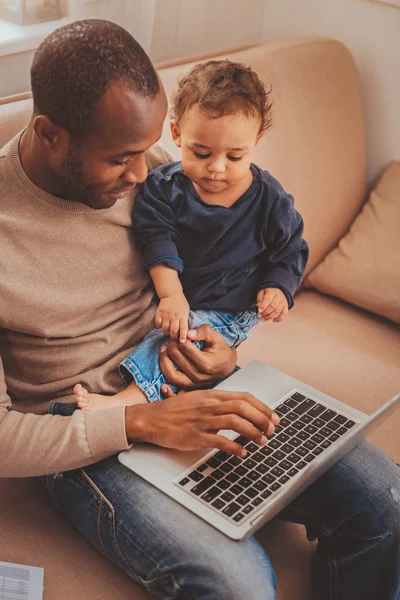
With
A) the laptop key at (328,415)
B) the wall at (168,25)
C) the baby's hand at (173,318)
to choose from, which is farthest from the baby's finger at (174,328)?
the wall at (168,25)

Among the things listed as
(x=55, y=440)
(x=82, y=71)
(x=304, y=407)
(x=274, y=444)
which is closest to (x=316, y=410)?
(x=304, y=407)

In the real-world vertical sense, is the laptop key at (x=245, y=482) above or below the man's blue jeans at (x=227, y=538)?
above

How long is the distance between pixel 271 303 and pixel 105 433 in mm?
440

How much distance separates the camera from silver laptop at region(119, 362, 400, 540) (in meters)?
1.29

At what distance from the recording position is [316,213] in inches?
88.6

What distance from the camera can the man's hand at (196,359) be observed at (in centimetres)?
151

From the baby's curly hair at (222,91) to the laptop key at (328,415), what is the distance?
1.87 feet

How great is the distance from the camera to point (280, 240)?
1605 mm

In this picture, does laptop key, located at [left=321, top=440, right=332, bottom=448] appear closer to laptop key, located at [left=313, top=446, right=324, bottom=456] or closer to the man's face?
laptop key, located at [left=313, top=446, right=324, bottom=456]

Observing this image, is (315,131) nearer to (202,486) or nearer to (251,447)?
(251,447)

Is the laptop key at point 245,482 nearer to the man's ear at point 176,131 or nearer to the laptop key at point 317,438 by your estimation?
the laptop key at point 317,438

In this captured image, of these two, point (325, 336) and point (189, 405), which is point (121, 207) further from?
point (325, 336)

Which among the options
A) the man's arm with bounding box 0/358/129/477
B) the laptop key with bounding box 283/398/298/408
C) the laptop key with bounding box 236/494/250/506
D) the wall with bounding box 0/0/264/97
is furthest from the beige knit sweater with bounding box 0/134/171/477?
the wall with bounding box 0/0/264/97

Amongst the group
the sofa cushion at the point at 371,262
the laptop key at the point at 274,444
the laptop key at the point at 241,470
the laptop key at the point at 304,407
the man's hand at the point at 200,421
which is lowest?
the sofa cushion at the point at 371,262
